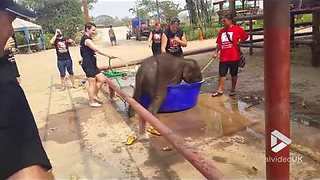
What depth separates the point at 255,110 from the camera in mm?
6574

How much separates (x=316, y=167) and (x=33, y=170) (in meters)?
3.37

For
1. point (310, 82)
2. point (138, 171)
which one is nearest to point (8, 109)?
point (138, 171)

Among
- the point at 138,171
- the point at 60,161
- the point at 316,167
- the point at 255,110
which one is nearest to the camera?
the point at 316,167

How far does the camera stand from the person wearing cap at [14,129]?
60.1 inches

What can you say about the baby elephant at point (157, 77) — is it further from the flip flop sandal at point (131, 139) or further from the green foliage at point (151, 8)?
the green foliage at point (151, 8)

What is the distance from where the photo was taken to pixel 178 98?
6211 mm

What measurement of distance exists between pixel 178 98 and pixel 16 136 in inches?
186

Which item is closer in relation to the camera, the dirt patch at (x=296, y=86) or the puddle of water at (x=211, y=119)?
the puddle of water at (x=211, y=119)

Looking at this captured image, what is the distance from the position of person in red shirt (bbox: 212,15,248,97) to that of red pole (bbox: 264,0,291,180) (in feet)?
18.5

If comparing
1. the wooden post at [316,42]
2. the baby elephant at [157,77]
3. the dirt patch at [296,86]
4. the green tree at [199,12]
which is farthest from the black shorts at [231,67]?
the green tree at [199,12]

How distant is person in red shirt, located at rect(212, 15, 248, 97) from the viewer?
7.58 m

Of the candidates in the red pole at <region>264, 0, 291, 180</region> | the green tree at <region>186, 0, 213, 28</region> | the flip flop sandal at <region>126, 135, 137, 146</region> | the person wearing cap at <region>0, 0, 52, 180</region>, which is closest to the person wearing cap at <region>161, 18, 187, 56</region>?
the flip flop sandal at <region>126, 135, 137, 146</region>

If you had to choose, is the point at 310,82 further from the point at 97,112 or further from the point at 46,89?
the point at 46,89

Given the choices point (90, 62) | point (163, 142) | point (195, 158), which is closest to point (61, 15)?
point (90, 62)
